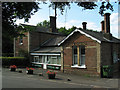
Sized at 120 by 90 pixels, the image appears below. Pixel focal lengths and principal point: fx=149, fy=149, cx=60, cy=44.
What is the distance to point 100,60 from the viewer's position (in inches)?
660

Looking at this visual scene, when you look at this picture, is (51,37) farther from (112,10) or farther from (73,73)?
(112,10)

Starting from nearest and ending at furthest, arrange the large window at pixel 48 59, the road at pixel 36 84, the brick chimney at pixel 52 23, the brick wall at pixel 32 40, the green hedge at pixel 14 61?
the road at pixel 36 84 → the large window at pixel 48 59 → the green hedge at pixel 14 61 → the brick wall at pixel 32 40 → the brick chimney at pixel 52 23

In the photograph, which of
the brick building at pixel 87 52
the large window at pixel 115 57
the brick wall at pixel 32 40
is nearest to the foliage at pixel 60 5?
the brick building at pixel 87 52

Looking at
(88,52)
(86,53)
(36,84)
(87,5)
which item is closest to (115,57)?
(88,52)

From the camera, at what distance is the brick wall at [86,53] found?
17.3m

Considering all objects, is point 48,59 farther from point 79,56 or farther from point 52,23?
point 52,23

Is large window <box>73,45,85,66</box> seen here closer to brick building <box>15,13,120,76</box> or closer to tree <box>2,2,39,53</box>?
brick building <box>15,13,120,76</box>

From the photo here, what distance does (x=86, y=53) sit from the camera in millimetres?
18000

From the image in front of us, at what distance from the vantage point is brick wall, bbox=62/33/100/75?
17.3 metres

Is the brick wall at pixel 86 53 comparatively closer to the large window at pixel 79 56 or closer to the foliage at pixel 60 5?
the large window at pixel 79 56

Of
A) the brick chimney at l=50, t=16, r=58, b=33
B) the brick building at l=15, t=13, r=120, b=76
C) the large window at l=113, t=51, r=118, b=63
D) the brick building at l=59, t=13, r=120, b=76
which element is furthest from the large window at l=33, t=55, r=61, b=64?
the brick chimney at l=50, t=16, r=58, b=33

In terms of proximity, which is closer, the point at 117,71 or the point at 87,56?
the point at 87,56

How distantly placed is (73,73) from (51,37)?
15314 millimetres

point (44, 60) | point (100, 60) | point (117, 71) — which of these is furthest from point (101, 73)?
point (44, 60)
